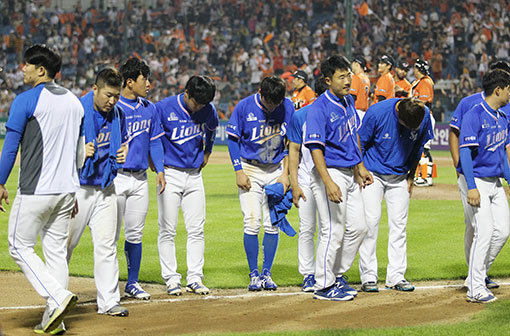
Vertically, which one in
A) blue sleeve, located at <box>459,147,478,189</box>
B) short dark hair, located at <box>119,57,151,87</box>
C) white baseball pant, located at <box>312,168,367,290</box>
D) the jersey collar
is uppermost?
short dark hair, located at <box>119,57,151,87</box>

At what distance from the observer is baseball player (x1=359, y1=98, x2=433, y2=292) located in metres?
7.69

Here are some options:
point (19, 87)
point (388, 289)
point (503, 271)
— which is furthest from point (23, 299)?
point (19, 87)

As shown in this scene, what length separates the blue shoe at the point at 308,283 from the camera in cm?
777

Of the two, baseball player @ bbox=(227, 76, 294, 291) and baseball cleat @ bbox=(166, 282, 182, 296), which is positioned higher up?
baseball player @ bbox=(227, 76, 294, 291)

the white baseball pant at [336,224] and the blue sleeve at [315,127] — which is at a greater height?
the blue sleeve at [315,127]

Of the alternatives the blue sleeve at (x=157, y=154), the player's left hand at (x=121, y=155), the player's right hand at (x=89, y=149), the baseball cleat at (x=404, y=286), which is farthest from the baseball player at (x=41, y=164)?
the baseball cleat at (x=404, y=286)

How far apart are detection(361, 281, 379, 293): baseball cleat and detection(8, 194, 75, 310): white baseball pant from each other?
3.18m

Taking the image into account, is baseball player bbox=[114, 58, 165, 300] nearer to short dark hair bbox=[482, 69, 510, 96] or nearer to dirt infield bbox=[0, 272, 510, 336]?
dirt infield bbox=[0, 272, 510, 336]

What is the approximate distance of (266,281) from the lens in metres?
7.89

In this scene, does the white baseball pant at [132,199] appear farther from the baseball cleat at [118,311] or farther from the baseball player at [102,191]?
the baseball cleat at [118,311]

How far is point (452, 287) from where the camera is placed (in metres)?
8.05

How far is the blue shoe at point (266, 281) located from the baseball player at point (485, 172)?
194cm

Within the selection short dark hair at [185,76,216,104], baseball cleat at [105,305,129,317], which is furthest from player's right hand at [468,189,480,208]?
baseball cleat at [105,305,129,317]

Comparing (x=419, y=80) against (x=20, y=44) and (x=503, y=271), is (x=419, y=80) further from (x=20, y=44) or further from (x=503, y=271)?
(x=20, y=44)
